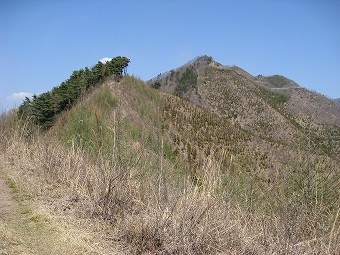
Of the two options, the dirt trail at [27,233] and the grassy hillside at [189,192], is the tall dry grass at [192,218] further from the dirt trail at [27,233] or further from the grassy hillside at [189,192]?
the dirt trail at [27,233]

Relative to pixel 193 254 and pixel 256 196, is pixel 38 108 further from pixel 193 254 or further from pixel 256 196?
pixel 193 254

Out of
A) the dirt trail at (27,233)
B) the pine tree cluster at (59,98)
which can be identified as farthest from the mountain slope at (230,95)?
the dirt trail at (27,233)

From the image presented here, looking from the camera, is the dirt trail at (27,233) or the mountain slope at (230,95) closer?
the dirt trail at (27,233)

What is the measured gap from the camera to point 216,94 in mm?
80938

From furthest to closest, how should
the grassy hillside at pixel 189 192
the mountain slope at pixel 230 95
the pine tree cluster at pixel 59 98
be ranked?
the mountain slope at pixel 230 95, the pine tree cluster at pixel 59 98, the grassy hillside at pixel 189 192

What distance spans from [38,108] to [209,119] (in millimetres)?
17162

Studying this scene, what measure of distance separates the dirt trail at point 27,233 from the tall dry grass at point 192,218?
2.02 ft

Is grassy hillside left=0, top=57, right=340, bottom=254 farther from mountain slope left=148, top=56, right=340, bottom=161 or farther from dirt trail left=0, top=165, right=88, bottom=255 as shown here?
mountain slope left=148, top=56, right=340, bottom=161

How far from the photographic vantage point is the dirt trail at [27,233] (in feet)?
15.8

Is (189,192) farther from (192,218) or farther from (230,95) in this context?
(230,95)

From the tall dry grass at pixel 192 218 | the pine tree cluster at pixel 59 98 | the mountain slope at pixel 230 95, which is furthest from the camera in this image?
the mountain slope at pixel 230 95

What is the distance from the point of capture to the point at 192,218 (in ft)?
16.4

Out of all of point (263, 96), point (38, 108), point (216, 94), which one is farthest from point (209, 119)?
point (263, 96)

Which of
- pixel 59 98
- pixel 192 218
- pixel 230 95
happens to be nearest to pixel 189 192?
pixel 192 218
